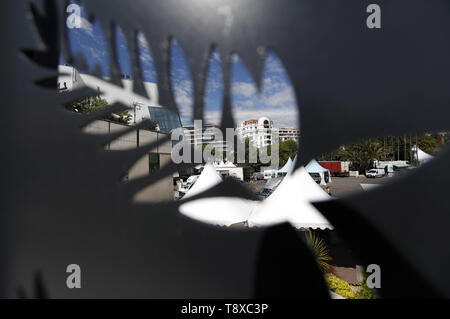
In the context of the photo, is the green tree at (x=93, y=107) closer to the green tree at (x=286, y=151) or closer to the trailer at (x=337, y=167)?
the trailer at (x=337, y=167)

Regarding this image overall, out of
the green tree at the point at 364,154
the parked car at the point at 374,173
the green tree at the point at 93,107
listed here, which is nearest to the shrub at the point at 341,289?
the green tree at the point at 93,107

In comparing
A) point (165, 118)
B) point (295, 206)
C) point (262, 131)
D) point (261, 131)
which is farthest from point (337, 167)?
point (262, 131)

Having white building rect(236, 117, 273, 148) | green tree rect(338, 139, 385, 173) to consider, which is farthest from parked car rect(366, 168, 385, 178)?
white building rect(236, 117, 273, 148)

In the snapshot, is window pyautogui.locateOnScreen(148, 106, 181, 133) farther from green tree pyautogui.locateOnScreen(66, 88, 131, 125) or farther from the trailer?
the trailer

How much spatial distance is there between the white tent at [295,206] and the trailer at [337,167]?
23845mm

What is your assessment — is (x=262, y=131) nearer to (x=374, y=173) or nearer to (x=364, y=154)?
(x=364, y=154)

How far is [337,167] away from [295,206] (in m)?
25.8

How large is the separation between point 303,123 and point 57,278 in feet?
11.0

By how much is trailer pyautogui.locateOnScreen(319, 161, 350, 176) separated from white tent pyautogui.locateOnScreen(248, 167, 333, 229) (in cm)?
2385

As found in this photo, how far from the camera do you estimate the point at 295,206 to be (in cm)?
412

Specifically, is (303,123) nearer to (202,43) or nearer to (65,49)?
(202,43)

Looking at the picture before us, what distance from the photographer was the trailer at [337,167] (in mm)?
26978

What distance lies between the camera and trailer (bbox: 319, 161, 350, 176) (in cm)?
2698
